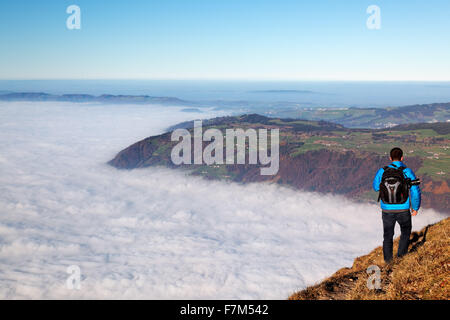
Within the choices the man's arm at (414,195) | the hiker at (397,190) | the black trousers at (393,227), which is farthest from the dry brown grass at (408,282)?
the man's arm at (414,195)

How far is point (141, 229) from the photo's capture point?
19012cm

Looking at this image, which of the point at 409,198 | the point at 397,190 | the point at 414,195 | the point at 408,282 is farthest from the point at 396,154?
the point at 408,282

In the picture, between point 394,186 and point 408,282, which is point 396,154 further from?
point 408,282

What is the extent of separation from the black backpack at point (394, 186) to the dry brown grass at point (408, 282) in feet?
7.80

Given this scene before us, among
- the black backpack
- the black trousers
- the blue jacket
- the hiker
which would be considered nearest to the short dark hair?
the hiker

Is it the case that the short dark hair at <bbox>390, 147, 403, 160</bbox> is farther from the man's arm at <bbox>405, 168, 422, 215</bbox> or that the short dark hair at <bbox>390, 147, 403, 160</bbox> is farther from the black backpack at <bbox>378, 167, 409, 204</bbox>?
the man's arm at <bbox>405, 168, 422, 215</bbox>

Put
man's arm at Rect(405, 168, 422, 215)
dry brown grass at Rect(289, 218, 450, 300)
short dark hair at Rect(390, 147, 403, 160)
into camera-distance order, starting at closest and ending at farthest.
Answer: dry brown grass at Rect(289, 218, 450, 300), man's arm at Rect(405, 168, 422, 215), short dark hair at Rect(390, 147, 403, 160)

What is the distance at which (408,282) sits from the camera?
9.62 m

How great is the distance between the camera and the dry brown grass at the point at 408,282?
8.88m

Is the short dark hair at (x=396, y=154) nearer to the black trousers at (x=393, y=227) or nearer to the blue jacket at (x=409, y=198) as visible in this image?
the blue jacket at (x=409, y=198)

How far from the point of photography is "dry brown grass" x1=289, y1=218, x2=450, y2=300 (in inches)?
350

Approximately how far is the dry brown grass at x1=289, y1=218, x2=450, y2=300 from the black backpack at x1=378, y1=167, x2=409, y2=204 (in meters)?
2.38
